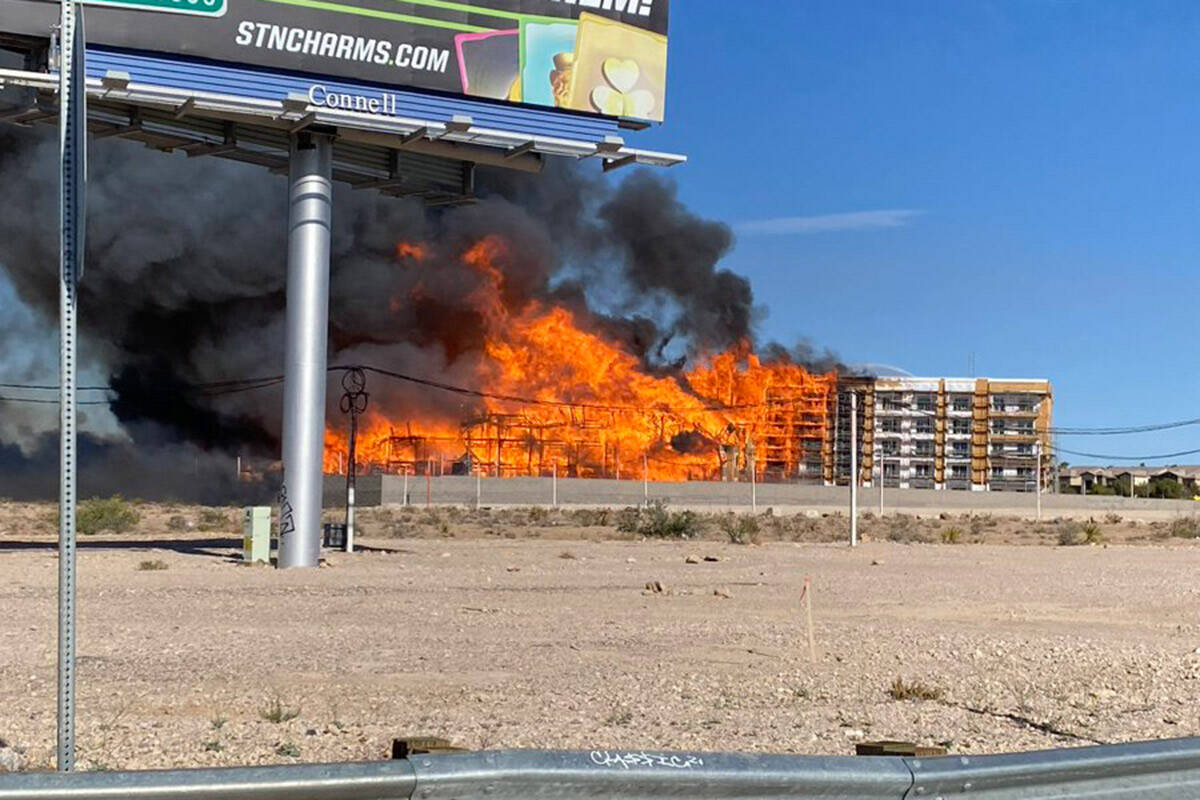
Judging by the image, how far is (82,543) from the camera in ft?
107

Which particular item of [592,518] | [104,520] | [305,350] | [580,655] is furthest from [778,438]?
[580,655]

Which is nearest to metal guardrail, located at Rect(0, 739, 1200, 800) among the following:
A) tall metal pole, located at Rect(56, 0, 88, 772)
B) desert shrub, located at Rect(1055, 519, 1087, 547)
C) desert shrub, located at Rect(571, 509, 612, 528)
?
tall metal pole, located at Rect(56, 0, 88, 772)

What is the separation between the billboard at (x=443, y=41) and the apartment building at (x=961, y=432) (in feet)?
257

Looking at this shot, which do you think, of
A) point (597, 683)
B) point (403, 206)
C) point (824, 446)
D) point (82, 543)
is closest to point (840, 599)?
point (597, 683)

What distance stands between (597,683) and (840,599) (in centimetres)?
983

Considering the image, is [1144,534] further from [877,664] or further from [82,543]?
[877,664]

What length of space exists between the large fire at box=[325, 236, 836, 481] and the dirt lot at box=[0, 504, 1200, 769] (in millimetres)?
42685

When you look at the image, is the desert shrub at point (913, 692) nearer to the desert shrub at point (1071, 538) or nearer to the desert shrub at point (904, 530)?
the desert shrub at point (1071, 538)

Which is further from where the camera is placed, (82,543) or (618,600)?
(82,543)

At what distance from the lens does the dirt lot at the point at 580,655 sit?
9.49 metres

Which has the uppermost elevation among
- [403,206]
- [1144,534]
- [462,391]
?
[403,206]

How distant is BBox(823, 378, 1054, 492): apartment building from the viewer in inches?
4119

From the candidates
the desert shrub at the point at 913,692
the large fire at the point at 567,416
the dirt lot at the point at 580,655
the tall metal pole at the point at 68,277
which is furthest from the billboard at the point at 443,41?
the large fire at the point at 567,416

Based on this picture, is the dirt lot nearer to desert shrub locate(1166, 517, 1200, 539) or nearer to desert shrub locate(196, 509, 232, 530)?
desert shrub locate(196, 509, 232, 530)
